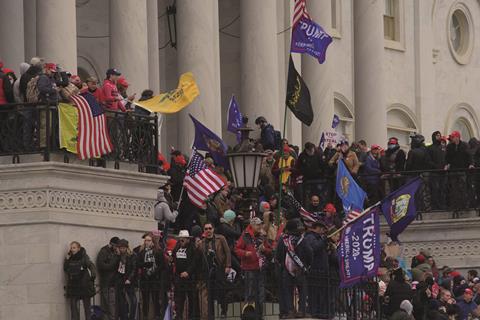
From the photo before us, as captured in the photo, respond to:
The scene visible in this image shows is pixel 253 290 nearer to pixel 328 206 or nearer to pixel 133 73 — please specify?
pixel 328 206

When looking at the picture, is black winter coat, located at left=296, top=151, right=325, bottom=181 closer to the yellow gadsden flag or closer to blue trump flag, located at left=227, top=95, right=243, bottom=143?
blue trump flag, located at left=227, top=95, right=243, bottom=143

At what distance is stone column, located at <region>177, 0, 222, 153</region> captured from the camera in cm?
4969

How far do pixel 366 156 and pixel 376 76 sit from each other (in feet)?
40.2

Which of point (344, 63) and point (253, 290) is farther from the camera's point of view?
point (344, 63)

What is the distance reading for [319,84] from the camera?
5425 cm

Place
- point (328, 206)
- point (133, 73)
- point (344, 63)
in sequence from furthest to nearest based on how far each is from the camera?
point (344, 63)
point (133, 73)
point (328, 206)

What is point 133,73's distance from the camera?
47.1 m

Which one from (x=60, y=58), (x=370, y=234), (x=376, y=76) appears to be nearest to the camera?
(x=370, y=234)

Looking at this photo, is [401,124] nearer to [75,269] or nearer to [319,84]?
[319,84]

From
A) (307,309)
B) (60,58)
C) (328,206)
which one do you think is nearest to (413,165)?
(328,206)

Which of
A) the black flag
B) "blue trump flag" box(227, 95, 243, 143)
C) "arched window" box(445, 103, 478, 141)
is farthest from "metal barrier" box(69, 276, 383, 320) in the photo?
"arched window" box(445, 103, 478, 141)

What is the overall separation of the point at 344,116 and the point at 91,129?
87.5 feet

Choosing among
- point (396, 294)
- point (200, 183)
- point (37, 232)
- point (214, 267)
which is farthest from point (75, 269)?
point (396, 294)

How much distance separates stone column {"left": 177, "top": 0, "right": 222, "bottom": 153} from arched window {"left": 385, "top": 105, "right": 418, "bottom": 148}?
14.2 metres
